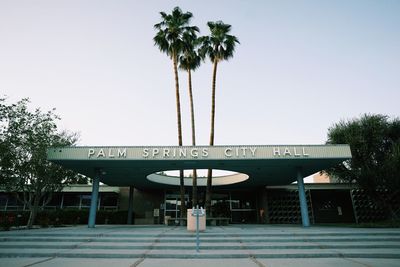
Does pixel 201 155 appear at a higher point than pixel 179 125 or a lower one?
lower

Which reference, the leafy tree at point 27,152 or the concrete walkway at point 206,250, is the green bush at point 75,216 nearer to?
the leafy tree at point 27,152

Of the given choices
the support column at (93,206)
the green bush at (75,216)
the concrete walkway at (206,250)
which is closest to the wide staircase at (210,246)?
the concrete walkway at (206,250)

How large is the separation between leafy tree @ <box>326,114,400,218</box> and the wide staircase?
31.6 ft

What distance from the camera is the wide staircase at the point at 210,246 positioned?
281 inches

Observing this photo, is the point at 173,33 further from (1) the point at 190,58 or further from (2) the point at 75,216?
(2) the point at 75,216

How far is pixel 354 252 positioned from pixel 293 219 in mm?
18599

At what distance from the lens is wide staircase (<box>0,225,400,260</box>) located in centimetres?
714

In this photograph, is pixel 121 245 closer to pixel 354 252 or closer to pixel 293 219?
pixel 354 252

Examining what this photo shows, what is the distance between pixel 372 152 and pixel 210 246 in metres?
→ 16.5

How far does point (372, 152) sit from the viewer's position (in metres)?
18.3

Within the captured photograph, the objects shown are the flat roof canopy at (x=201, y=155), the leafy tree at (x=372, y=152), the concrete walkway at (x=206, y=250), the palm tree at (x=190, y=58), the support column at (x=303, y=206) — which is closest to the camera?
the concrete walkway at (x=206, y=250)

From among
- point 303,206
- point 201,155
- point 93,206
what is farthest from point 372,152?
point 93,206

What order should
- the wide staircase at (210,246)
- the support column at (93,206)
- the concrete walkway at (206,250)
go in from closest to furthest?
the concrete walkway at (206,250), the wide staircase at (210,246), the support column at (93,206)

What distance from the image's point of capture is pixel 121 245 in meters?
8.19
